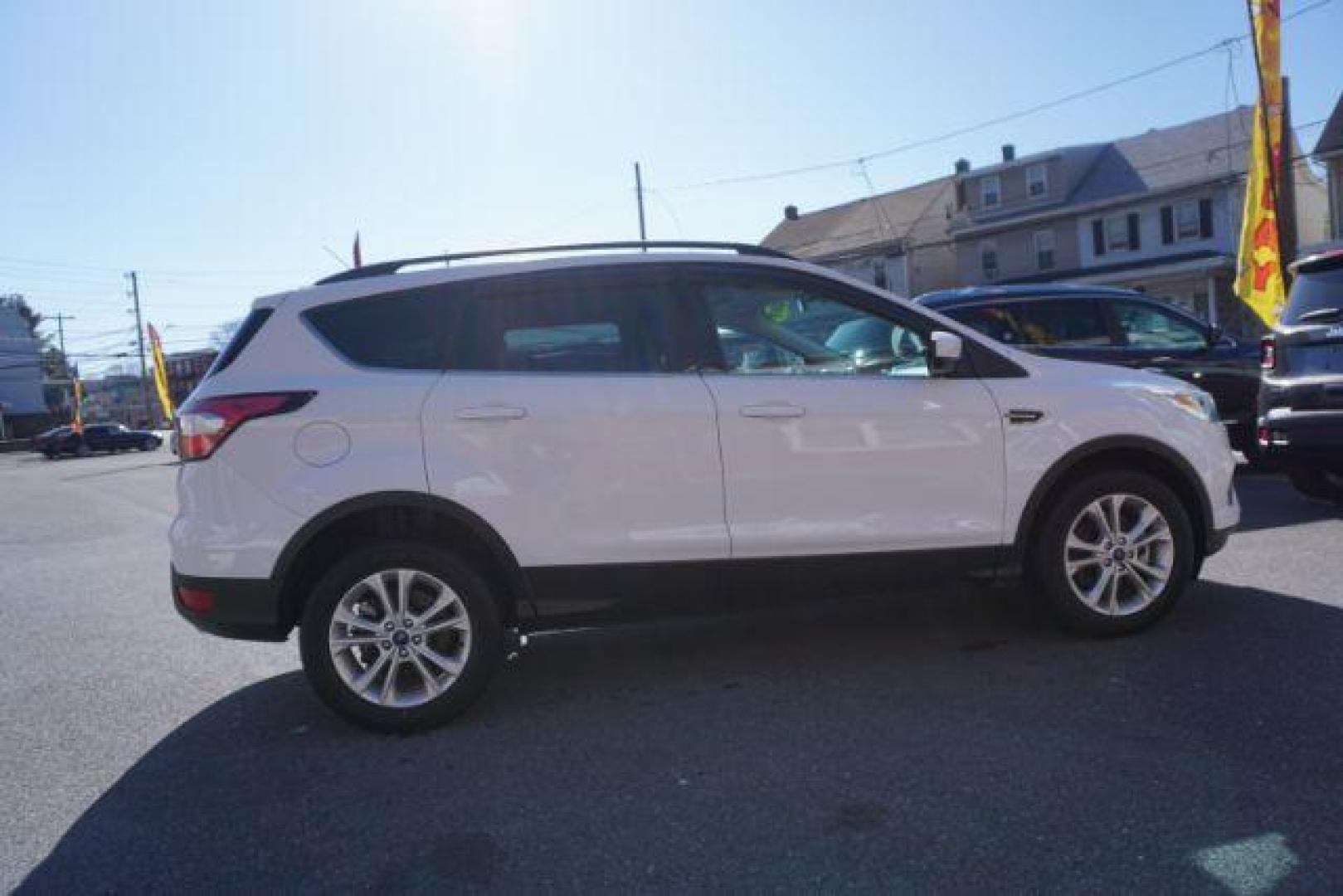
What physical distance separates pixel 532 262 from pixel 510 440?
2.68 ft

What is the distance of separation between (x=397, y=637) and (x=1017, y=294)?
22.3ft

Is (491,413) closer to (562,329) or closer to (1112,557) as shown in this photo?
(562,329)

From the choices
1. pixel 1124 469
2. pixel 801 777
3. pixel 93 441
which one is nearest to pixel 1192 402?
pixel 1124 469

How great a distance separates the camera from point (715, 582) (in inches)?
161

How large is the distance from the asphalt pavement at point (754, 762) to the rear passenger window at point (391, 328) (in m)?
1.51

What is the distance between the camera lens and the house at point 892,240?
43.4 meters

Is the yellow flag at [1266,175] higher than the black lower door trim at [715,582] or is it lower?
higher

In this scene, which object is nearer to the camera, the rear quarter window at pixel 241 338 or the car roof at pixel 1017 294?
the rear quarter window at pixel 241 338

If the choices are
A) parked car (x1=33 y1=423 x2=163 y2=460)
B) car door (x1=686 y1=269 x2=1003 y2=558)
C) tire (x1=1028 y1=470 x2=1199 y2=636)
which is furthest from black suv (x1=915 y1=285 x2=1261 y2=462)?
parked car (x1=33 y1=423 x2=163 y2=460)

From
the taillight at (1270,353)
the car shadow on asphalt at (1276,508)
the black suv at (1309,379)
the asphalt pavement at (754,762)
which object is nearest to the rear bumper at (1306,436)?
the black suv at (1309,379)

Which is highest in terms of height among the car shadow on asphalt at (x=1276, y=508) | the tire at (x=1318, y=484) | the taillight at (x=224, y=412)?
the taillight at (x=224, y=412)

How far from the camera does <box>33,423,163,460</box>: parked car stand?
4409 centimetres

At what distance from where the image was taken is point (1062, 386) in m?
4.46

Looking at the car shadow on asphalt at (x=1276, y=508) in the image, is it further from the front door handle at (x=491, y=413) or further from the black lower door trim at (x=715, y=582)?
the front door handle at (x=491, y=413)
